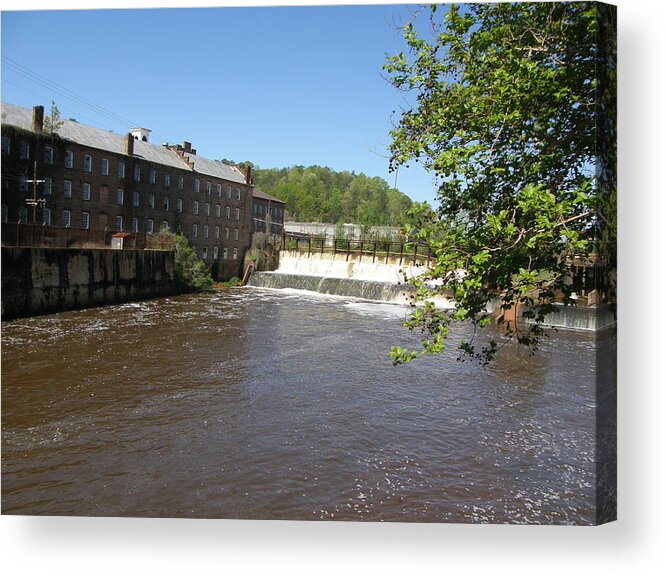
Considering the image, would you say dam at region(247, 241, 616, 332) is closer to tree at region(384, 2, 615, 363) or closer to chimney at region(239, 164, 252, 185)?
chimney at region(239, 164, 252, 185)

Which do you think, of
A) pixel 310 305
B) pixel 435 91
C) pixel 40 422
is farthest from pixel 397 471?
pixel 310 305

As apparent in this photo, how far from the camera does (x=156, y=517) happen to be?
4371 mm

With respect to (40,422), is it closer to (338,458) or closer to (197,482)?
(197,482)

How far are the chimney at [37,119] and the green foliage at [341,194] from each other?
26.1 feet

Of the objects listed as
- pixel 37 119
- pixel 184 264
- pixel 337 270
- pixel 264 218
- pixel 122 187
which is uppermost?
pixel 37 119

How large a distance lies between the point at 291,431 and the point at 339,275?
17.1 m

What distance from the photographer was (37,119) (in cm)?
1491

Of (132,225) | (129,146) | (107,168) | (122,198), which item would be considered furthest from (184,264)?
(129,146)

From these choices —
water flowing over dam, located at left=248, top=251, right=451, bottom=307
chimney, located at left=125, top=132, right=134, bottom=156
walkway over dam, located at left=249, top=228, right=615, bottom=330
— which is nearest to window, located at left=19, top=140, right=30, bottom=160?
chimney, located at left=125, top=132, right=134, bottom=156

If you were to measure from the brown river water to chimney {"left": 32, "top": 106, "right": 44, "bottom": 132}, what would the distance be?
271 inches

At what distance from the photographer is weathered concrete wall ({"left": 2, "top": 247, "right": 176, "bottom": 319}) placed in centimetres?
1238

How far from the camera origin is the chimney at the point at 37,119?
1471cm

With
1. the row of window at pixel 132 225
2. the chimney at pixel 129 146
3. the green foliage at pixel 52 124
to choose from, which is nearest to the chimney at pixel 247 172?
the row of window at pixel 132 225

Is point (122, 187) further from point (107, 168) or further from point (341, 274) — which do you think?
point (341, 274)
